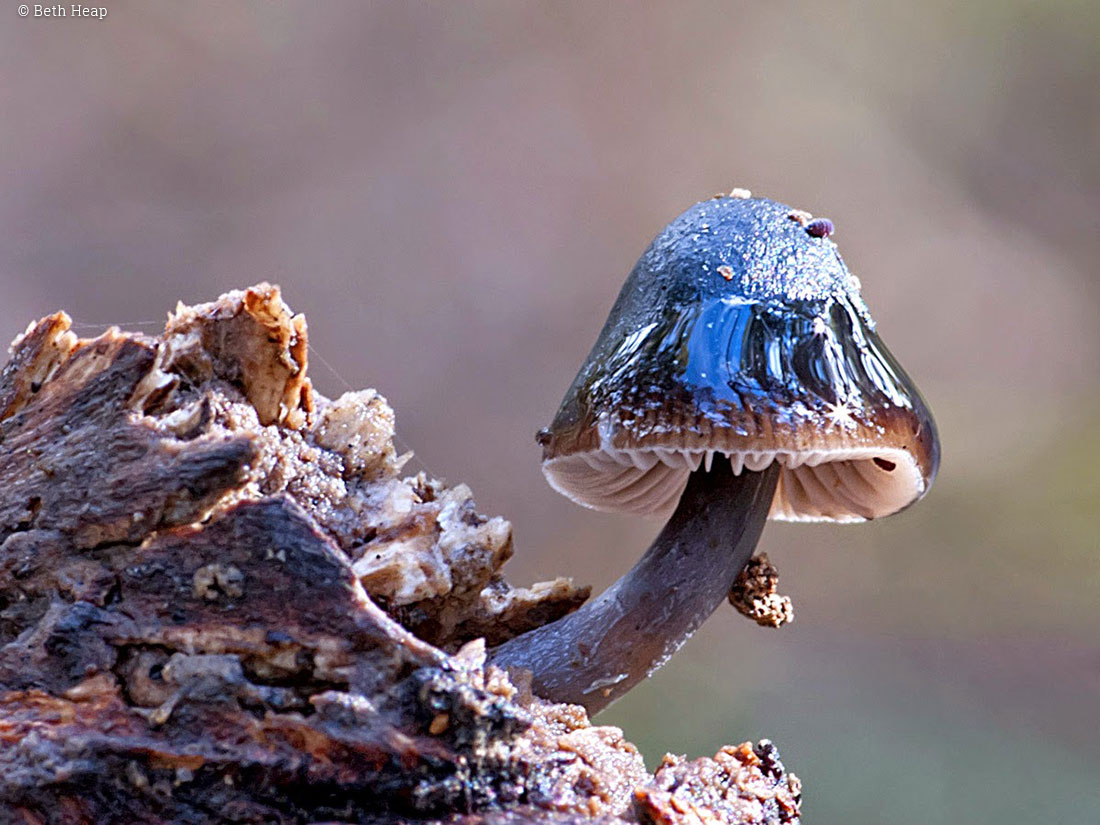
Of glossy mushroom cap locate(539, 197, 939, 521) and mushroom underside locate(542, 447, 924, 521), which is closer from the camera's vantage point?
glossy mushroom cap locate(539, 197, 939, 521)

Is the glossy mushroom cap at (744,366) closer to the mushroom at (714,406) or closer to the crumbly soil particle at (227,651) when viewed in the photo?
the mushroom at (714,406)

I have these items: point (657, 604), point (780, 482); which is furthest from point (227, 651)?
point (780, 482)

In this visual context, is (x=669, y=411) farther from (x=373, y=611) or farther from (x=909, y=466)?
(x=373, y=611)

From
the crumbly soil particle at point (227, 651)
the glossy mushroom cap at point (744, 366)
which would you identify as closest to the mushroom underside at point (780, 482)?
the glossy mushroom cap at point (744, 366)

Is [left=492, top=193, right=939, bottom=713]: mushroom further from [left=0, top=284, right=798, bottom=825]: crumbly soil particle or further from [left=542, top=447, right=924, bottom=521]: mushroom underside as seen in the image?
[left=0, top=284, right=798, bottom=825]: crumbly soil particle

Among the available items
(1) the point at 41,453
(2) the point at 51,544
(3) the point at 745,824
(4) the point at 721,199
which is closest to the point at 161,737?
(2) the point at 51,544

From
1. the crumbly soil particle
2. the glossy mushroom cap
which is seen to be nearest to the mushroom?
the glossy mushroom cap

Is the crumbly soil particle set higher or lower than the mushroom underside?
lower
